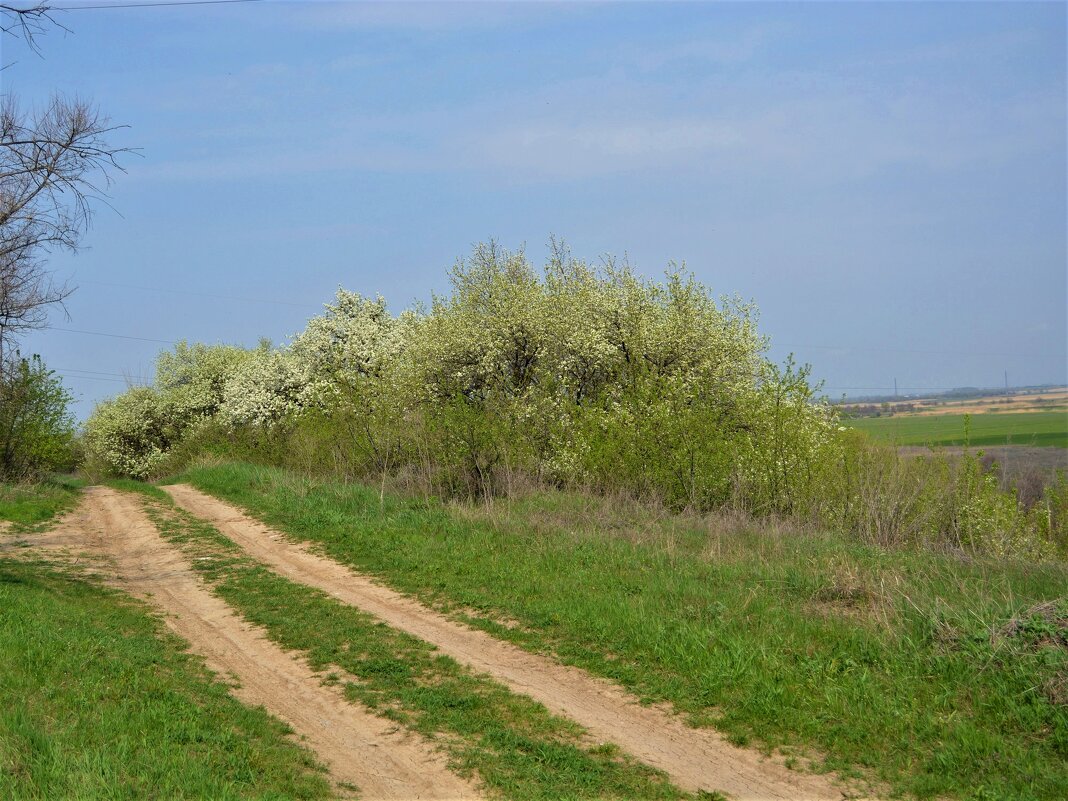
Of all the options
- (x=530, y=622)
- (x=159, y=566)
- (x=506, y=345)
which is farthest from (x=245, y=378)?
(x=530, y=622)

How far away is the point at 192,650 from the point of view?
9508mm

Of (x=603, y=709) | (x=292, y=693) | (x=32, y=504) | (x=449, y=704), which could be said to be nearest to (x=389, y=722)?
(x=449, y=704)

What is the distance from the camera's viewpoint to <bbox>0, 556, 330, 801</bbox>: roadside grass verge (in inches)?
209

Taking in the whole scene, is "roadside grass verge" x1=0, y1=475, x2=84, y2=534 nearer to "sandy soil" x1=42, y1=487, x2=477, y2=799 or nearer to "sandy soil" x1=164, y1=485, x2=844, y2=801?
"sandy soil" x1=42, y1=487, x2=477, y2=799

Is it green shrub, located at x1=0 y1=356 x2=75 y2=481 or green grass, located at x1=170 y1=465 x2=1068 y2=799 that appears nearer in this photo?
green grass, located at x1=170 y1=465 x2=1068 y2=799

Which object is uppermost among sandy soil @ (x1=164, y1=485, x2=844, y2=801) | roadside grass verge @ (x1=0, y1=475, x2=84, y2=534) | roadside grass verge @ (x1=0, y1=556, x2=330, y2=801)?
roadside grass verge @ (x1=0, y1=475, x2=84, y2=534)

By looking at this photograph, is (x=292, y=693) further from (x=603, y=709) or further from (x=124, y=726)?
(x=603, y=709)

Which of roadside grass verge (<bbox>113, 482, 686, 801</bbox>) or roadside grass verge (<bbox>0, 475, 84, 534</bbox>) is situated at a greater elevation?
roadside grass verge (<bbox>0, 475, 84, 534</bbox>)

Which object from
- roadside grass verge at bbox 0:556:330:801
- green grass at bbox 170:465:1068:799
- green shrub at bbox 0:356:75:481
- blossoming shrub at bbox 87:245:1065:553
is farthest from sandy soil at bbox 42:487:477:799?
green shrub at bbox 0:356:75:481

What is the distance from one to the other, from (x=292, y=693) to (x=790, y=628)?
17.3 ft

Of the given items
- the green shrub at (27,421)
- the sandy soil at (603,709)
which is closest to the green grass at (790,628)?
the sandy soil at (603,709)

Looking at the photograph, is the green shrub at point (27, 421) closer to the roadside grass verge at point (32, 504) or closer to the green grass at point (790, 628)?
the roadside grass verge at point (32, 504)

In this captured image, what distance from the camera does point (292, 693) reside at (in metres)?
8.09

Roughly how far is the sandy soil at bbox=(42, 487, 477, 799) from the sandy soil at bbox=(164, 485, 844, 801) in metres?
1.48
